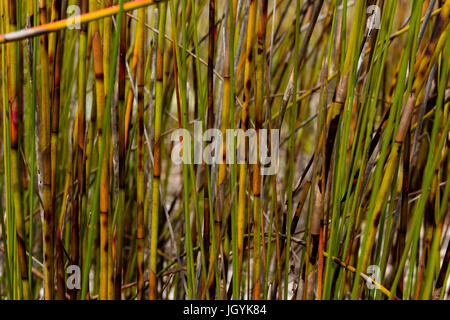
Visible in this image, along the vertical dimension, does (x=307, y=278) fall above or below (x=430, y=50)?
below

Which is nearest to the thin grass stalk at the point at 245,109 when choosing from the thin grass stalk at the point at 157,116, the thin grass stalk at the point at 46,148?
the thin grass stalk at the point at 157,116

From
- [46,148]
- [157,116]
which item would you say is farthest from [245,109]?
[46,148]

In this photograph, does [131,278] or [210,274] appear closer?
[210,274]

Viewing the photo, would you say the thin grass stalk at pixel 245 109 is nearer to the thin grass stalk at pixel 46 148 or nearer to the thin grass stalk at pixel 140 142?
the thin grass stalk at pixel 140 142

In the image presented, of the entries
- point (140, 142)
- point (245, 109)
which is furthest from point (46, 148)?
point (245, 109)

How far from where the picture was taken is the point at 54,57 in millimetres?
590

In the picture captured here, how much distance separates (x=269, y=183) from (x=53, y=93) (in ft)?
1.78

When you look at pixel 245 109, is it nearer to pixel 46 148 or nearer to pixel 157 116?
pixel 157 116

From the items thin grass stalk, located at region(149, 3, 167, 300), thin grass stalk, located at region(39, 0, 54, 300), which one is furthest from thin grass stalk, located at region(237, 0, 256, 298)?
thin grass stalk, located at region(39, 0, 54, 300)

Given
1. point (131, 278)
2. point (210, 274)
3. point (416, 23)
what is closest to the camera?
point (416, 23)

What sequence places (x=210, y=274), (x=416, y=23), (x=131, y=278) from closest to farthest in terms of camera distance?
(x=416, y=23) → (x=210, y=274) → (x=131, y=278)

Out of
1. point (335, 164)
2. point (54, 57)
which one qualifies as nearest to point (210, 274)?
point (335, 164)

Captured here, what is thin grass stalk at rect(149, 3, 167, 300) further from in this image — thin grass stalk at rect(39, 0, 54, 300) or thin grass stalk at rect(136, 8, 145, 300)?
thin grass stalk at rect(39, 0, 54, 300)
